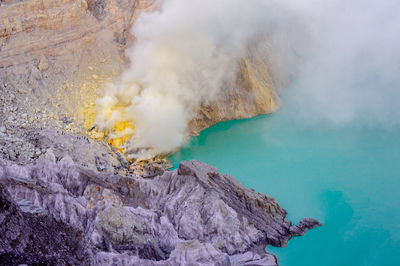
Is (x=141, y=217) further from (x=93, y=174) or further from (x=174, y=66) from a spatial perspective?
(x=174, y=66)

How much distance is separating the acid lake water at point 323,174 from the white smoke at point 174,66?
1.77 meters

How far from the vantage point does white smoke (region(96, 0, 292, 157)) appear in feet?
58.3

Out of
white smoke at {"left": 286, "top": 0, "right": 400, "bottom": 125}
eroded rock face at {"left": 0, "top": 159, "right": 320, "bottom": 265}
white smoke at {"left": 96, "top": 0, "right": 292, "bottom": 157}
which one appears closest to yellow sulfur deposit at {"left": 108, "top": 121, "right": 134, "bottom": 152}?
white smoke at {"left": 96, "top": 0, "right": 292, "bottom": 157}

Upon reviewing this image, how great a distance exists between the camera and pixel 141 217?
1006 cm

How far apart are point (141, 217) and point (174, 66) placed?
10901 millimetres

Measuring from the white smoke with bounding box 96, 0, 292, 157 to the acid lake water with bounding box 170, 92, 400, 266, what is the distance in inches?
69.7

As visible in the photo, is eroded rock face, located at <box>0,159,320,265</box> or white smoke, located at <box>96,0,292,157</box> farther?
white smoke, located at <box>96,0,292,157</box>

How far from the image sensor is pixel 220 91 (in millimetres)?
20312

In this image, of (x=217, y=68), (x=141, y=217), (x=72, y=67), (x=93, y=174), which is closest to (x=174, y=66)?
(x=217, y=68)

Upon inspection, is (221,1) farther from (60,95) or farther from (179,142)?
(60,95)

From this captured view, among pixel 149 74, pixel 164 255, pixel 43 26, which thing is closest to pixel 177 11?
pixel 149 74

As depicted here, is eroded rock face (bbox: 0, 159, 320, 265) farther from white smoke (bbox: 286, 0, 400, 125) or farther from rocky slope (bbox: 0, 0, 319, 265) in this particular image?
white smoke (bbox: 286, 0, 400, 125)

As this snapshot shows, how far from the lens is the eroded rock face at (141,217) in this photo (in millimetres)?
7180

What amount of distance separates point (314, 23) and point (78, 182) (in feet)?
69.7
